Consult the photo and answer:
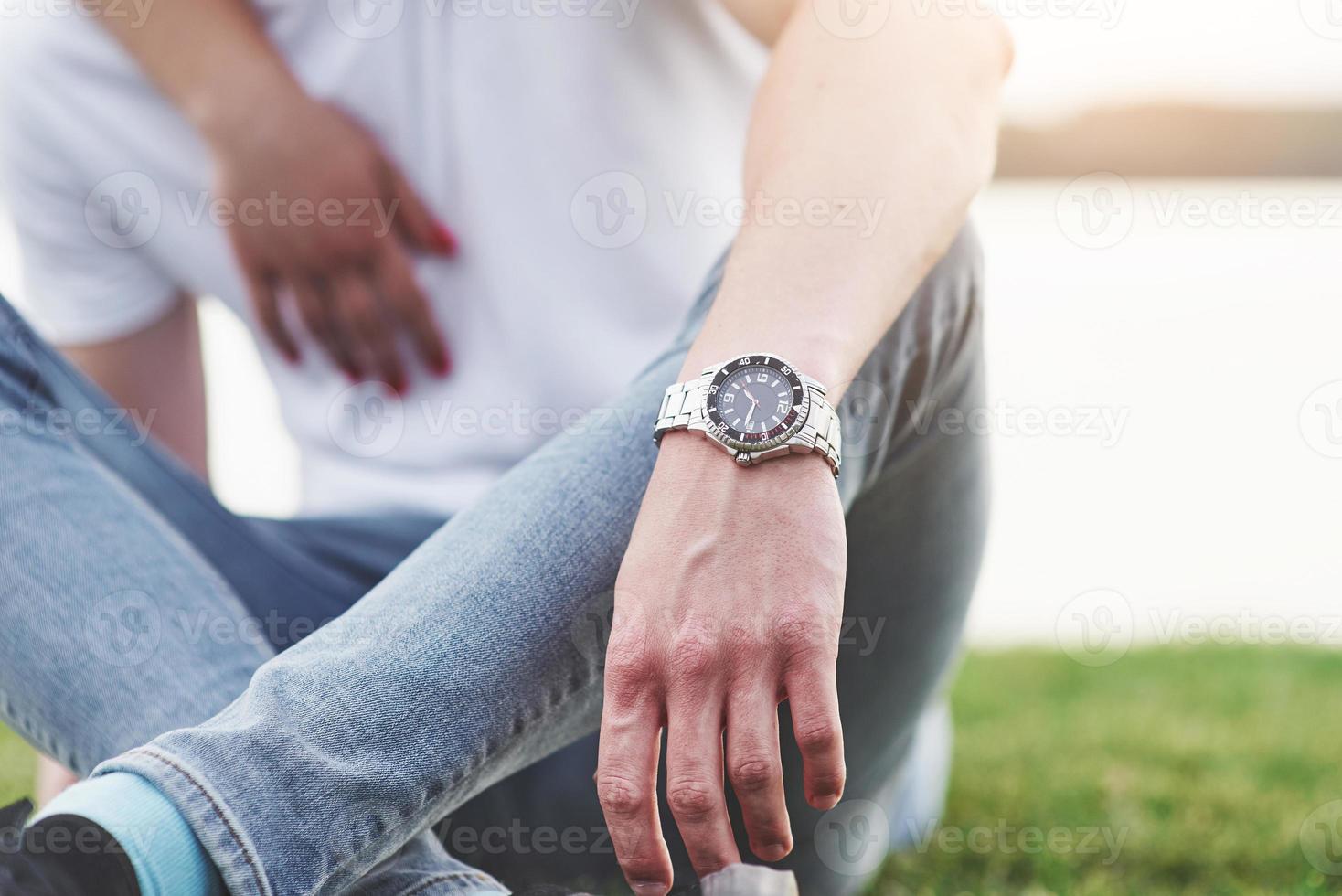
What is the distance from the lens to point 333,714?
0.77 metres

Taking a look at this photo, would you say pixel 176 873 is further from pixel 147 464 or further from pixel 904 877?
pixel 904 877

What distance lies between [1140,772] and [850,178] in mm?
1280

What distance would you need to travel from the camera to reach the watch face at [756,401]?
0.79 m

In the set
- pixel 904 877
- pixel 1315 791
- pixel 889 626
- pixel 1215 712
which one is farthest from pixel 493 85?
pixel 1215 712

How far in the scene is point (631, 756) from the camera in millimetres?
730

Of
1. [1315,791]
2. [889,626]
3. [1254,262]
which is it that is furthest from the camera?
[1254,262]

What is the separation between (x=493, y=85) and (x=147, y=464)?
545mm
